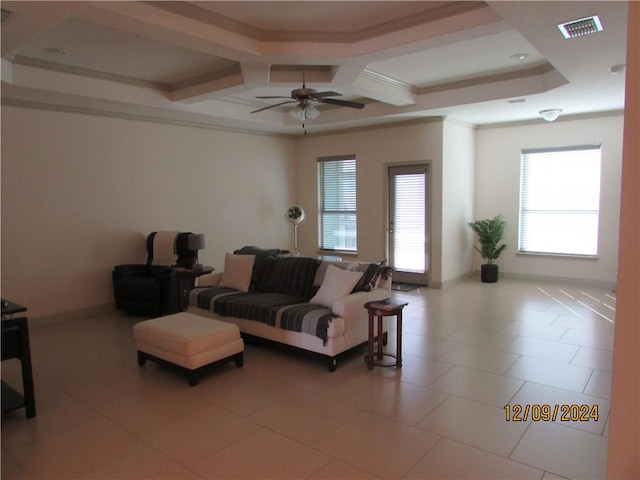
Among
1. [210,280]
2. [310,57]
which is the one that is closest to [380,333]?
[210,280]

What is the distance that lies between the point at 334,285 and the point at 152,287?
264cm

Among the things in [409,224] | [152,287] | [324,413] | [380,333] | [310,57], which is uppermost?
[310,57]

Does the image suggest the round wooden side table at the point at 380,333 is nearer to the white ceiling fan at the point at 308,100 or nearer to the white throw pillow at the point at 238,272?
the white throw pillow at the point at 238,272

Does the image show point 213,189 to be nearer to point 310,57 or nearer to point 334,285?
point 310,57

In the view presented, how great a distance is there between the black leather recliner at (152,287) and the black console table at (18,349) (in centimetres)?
252

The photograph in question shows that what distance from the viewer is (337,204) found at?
848cm

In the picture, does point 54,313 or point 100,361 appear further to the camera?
point 54,313

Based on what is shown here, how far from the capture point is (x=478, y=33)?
3.60 metres

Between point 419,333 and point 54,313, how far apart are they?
4527 mm

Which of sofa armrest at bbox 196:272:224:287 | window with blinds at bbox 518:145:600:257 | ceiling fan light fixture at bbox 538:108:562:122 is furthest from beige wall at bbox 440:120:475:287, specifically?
sofa armrest at bbox 196:272:224:287

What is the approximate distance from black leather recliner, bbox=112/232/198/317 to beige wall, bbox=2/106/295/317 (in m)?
0.29

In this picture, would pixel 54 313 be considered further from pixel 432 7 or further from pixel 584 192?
pixel 584 192

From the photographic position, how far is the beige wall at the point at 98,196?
5.20m

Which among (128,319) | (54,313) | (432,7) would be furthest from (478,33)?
(54,313)
